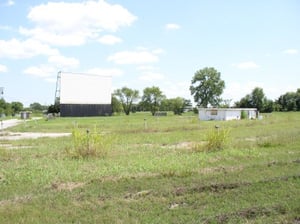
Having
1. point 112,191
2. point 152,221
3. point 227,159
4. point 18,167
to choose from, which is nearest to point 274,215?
point 152,221

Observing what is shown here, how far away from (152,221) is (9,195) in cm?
334

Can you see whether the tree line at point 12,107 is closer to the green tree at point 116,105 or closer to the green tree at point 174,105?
the green tree at point 116,105

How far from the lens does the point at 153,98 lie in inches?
4112

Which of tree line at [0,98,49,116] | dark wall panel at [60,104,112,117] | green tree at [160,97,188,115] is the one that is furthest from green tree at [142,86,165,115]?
tree line at [0,98,49,116]

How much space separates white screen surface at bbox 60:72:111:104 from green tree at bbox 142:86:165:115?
2019 cm

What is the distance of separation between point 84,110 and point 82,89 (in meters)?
5.09

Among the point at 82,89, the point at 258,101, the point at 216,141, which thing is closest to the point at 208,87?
the point at 258,101

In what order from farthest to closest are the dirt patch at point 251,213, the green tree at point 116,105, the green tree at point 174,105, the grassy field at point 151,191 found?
the green tree at point 174,105 → the green tree at point 116,105 → the grassy field at point 151,191 → the dirt patch at point 251,213

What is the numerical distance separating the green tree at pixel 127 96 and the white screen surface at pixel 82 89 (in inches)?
725

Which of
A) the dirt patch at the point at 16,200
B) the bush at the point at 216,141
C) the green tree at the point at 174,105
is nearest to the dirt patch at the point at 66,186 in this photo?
the dirt patch at the point at 16,200

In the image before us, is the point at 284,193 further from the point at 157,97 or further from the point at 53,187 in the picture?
the point at 157,97

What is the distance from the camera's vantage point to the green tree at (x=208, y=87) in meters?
91.6

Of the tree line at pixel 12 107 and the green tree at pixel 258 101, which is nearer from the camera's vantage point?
the tree line at pixel 12 107

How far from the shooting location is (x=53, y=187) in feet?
23.6
